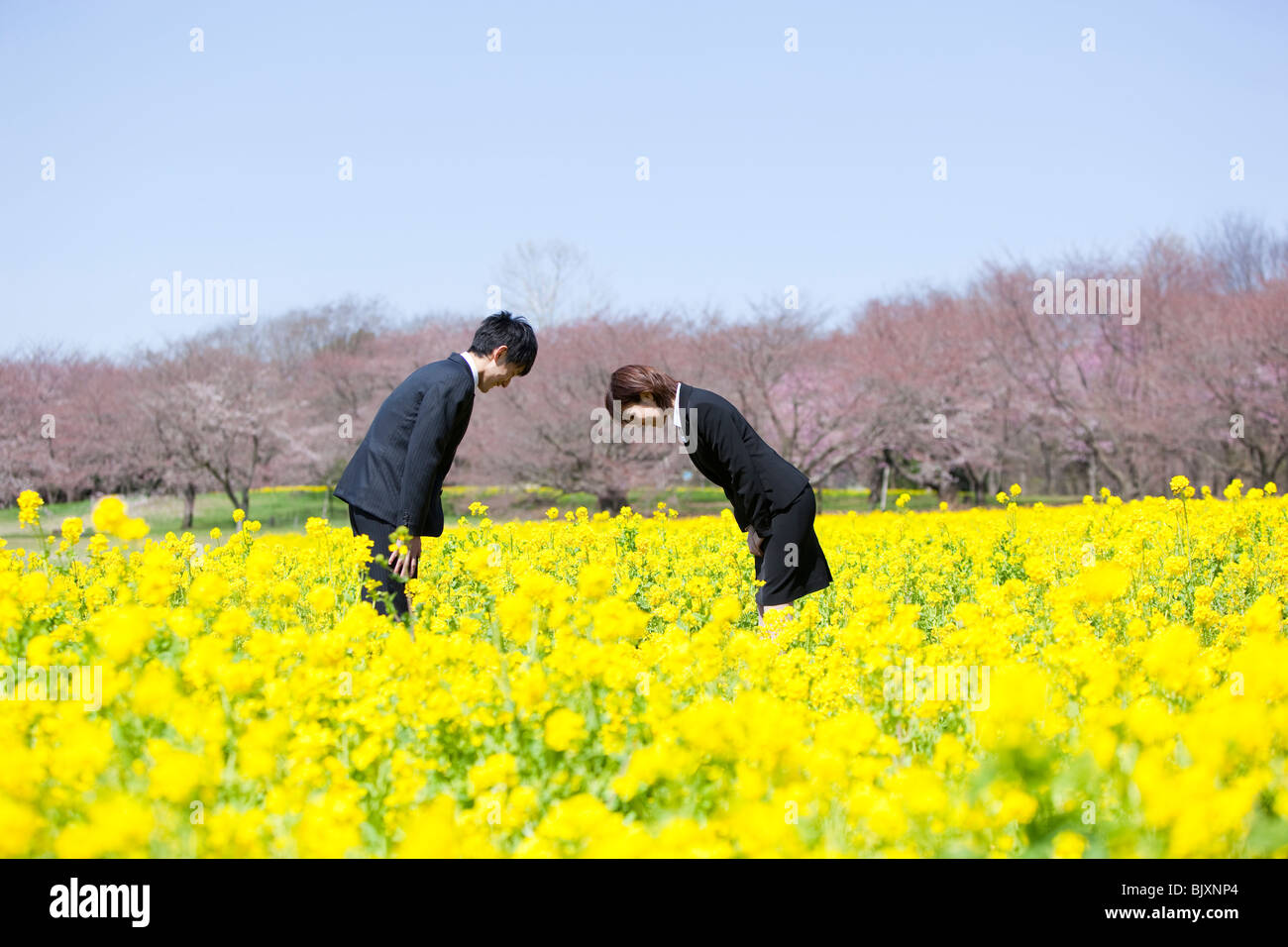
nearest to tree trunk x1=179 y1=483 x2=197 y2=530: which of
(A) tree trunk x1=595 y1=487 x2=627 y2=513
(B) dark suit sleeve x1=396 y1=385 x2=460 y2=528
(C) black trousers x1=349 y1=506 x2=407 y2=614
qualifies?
(A) tree trunk x1=595 y1=487 x2=627 y2=513

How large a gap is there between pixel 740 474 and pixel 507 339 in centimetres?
135

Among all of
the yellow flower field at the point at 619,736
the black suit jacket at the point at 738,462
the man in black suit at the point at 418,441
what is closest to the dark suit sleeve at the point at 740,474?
the black suit jacket at the point at 738,462

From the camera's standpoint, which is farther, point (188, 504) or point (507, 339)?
point (188, 504)

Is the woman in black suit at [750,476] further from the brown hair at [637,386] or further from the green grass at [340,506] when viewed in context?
the green grass at [340,506]

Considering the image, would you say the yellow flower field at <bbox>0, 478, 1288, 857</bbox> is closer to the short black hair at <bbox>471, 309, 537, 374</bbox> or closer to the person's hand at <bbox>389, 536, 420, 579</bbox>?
the person's hand at <bbox>389, 536, 420, 579</bbox>

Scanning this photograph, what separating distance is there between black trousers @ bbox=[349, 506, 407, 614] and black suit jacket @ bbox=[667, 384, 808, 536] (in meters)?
1.51

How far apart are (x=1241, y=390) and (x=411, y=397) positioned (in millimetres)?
24725

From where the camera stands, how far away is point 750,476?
192 inches

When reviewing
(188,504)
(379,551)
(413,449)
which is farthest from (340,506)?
(413,449)

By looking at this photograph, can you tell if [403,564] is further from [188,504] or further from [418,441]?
[188,504]

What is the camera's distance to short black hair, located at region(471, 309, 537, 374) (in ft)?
14.7

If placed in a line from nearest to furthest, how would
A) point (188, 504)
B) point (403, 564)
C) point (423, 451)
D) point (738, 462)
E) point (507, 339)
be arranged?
point (403, 564) → point (423, 451) → point (507, 339) → point (738, 462) → point (188, 504)
